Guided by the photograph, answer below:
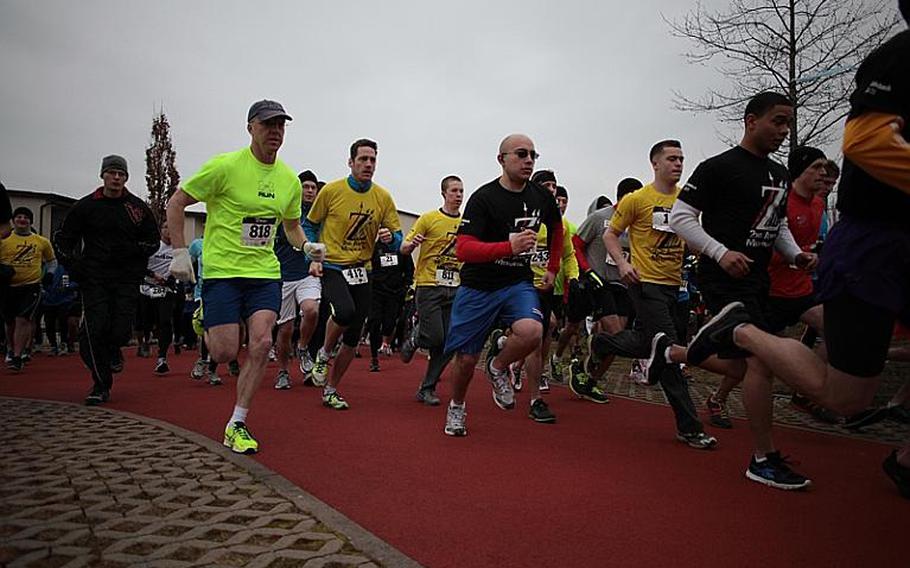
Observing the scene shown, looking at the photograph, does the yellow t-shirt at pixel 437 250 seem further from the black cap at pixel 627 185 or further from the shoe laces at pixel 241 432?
the shoe laces at pixel 241 432

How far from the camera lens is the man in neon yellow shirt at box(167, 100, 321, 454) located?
465 cm

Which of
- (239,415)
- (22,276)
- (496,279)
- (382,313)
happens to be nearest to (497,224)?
(496,279)

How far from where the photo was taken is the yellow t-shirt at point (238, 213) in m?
4.69

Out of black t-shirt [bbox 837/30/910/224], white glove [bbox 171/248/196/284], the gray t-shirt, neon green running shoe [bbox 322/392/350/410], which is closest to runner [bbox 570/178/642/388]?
the gray t-shirt

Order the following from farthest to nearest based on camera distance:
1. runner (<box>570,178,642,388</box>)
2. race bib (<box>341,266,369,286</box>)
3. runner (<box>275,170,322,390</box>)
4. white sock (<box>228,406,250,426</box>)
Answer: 1. runner (<box>275,170,322,390</box>)
2. runner (<box>570,178,642,388</box>)
3. race bib (<box>341,266,369,286</box>)
4. white sock (<box>228,406,250,426</box>)

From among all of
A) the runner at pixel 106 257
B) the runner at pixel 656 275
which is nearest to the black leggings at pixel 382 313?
the runner at pixel 106 257

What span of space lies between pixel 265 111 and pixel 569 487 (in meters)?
3.16

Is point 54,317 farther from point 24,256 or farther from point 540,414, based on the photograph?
point 540,414

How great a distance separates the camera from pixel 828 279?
297 cm

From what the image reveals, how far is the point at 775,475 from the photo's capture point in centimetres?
377

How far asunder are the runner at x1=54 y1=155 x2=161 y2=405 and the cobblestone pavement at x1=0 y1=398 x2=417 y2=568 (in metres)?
2.12

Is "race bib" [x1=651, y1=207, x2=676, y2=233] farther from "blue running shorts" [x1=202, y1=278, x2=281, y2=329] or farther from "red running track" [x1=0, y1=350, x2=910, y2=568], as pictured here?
"blue running shorts" [x1=202, y1=278, x2=281, y2=329]

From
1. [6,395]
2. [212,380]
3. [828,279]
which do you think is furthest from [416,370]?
[828,279]

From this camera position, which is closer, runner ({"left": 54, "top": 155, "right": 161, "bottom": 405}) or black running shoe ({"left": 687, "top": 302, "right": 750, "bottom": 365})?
black running shoe ({"left": 687, "top": 302, "right": 750, "bottom": 365})
